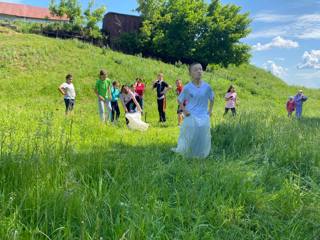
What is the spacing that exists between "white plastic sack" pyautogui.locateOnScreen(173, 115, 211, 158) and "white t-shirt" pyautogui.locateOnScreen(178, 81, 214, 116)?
0.41 feet

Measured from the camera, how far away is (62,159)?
4.36 m

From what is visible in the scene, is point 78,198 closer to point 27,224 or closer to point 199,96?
point 27,224

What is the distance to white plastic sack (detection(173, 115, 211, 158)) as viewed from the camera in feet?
21.7

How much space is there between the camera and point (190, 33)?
131 feet

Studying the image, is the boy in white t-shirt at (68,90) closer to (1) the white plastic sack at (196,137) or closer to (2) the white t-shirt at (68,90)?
(2) the white t-shirt at (68,90)

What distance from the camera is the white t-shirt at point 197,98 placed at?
6.75 metres

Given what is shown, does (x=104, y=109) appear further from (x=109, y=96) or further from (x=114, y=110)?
(x=114, y=110)

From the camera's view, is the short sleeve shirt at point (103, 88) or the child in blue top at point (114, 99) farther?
the child in blue top at point (114, 99)

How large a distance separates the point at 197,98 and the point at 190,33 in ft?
113

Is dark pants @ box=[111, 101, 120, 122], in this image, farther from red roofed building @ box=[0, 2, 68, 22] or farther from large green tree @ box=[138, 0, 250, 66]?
red roofed building @ box=[0, 2, 68, 22]

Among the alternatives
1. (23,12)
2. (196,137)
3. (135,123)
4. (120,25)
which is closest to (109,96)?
(135,123)

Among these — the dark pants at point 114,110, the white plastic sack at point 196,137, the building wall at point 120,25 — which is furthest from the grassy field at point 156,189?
the building wall at point 120,25

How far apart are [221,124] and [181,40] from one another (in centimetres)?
3181

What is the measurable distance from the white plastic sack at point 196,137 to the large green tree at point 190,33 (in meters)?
32.2
